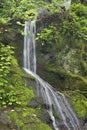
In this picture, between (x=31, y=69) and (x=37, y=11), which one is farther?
(x=37, y=11)

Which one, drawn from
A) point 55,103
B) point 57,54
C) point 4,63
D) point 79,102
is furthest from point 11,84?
point 57,54

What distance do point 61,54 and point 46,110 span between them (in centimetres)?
283

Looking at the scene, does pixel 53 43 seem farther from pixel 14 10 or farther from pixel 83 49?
pixel 14 10

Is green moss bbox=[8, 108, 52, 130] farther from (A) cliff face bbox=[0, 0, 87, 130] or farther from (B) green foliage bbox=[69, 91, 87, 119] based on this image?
(B) green foliage bbox=[69, 91, 87, 119]

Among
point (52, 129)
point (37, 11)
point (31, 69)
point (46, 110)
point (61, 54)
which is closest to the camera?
point (52, 129)

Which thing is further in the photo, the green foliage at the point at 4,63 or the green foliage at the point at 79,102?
the green foliage at the point at 79,102

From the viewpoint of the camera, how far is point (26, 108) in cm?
775

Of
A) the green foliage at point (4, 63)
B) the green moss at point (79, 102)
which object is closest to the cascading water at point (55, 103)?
the green moss at point (79, 102)

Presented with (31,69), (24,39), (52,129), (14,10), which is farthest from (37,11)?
(52,129)

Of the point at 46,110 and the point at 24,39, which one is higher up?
the point at 24,39

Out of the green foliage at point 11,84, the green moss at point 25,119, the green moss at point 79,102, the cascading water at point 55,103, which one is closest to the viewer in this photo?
the green moss at point 25,119

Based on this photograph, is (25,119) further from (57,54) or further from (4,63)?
(57,54)

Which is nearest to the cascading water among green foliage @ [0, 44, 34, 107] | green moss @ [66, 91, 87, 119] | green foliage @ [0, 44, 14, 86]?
green moss @ [66, 91, 87, 119]

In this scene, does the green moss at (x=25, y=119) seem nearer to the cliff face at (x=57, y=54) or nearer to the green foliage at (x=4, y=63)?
the cliff face at (x=57, y=54)
